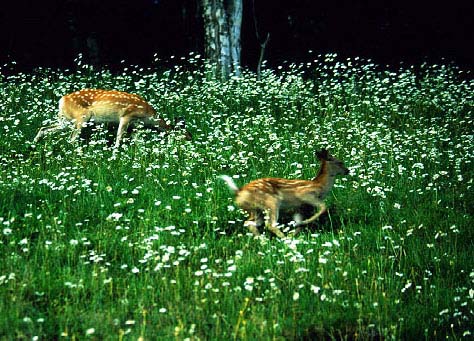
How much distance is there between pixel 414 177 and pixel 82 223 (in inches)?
167

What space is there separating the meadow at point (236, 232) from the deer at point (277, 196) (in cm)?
18

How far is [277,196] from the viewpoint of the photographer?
8781mm

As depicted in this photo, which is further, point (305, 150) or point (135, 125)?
point (135, 125)

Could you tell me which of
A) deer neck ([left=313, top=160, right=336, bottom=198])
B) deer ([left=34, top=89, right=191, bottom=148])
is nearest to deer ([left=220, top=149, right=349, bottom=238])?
deer neck ([left=313, top=160, right=336, bottom=198])

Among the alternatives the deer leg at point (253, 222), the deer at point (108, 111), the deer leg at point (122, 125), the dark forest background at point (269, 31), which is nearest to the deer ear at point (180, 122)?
the deer at point (108, 111)

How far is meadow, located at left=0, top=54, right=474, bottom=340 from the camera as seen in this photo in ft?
21.1

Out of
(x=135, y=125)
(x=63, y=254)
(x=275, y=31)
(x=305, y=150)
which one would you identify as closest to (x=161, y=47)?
(x=275, y=31)

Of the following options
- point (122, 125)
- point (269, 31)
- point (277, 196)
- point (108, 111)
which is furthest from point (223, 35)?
point (277, 196)

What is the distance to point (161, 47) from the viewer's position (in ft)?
87.9

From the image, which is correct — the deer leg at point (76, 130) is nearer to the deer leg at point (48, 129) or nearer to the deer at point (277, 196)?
the deer leg at point (48, 129)

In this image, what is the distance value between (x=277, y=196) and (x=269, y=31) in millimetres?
17772

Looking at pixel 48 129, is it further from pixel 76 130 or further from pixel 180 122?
pixel 180 122

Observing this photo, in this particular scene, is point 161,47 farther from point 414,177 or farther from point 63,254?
point 63,254

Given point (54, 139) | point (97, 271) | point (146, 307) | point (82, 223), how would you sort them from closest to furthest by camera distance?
point (146, 307)
point (97, 271)
point (82, 223)
point (54, 139)
